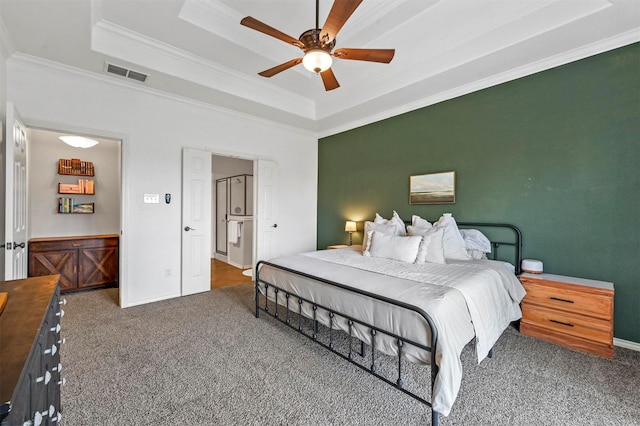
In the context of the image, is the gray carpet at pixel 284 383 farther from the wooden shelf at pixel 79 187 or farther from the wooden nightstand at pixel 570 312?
the wooden shelf at pixel 79 187

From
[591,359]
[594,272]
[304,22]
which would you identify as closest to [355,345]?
[591,359]

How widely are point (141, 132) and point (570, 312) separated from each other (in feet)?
17.6

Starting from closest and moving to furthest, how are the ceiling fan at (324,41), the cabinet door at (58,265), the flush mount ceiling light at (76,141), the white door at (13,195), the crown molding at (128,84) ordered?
1. the ceiling fan at (324,41)
2. the white door at (13,195)
3. the crown molding at (128,84)
4. the cabinet door at (58,265)
5. the flush mount ceiling light at (76,141)

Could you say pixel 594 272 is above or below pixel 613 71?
below

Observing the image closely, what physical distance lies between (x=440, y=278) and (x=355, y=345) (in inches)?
41.9

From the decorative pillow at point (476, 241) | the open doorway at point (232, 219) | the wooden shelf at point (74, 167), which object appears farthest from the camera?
the open doorway at point (232, 219)

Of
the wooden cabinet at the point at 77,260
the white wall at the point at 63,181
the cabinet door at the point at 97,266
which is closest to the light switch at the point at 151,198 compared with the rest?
the wooden cabinet at the point at 77,260

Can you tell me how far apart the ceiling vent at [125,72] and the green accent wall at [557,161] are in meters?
3.72

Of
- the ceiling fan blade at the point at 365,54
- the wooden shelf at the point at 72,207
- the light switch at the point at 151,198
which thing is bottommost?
the wooden shelf at the point at 72,207

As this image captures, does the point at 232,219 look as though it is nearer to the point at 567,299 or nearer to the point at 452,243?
the point at 452,243

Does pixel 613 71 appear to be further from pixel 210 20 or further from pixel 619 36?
pixel 210 20

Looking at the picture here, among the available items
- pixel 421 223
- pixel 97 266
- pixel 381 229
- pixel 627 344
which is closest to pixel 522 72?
pixel 421 223

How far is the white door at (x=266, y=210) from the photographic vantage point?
507 centimetres

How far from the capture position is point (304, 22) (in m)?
3.14
